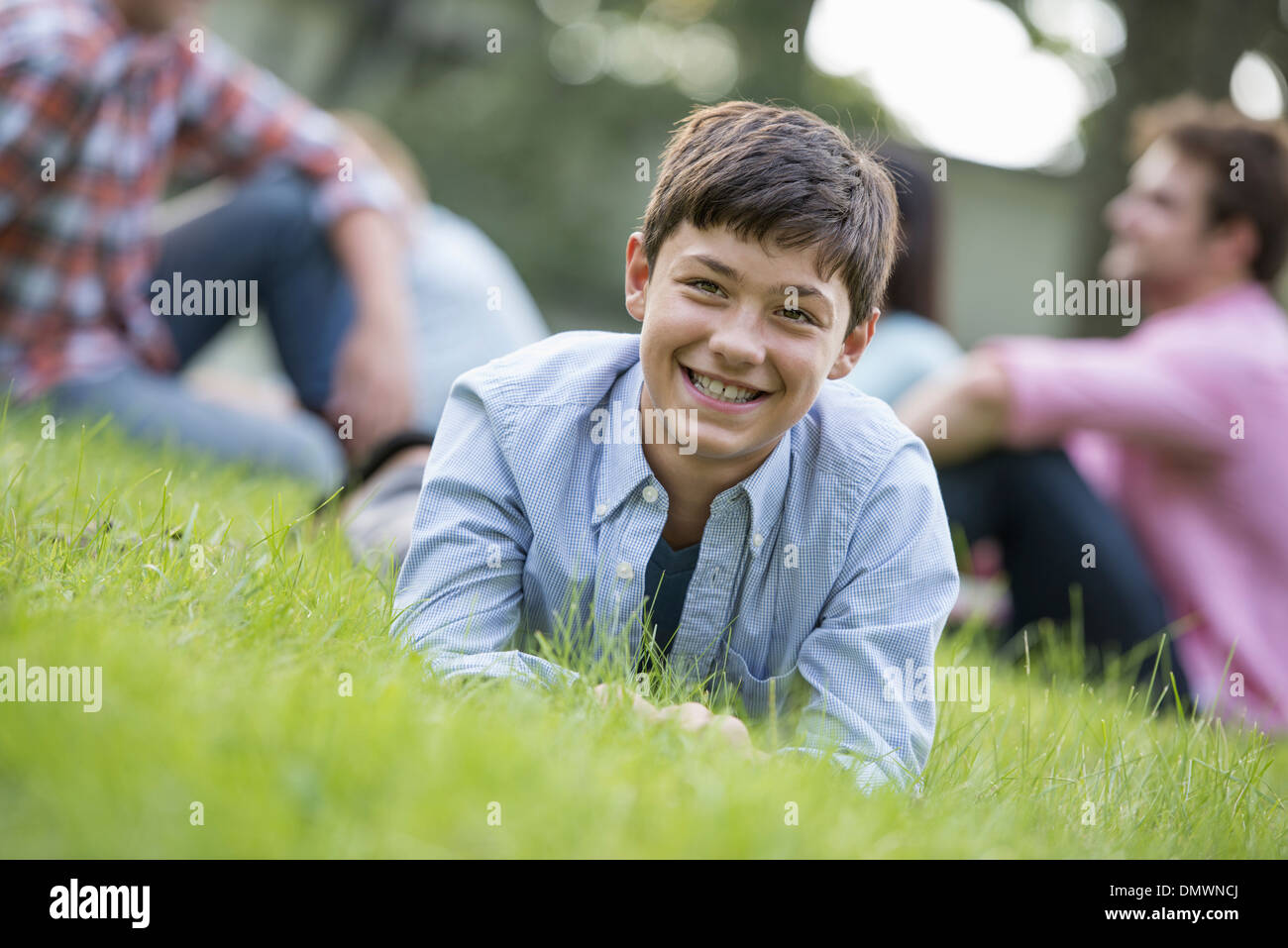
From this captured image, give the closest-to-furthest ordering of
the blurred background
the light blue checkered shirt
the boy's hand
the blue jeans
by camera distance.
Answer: the boy's hand
the light blue checkered shirt
the blue jeans
the blurred background

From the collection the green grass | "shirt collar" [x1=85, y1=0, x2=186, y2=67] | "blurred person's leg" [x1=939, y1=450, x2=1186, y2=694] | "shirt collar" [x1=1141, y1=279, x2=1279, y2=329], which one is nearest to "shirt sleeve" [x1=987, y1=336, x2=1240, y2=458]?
"blurred person's leg" [x1=939, y1=450, x2=1186, y2=694]

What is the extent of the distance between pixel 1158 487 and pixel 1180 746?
1.75m

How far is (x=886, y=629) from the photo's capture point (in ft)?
6.10

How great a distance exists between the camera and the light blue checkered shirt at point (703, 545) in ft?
6.16

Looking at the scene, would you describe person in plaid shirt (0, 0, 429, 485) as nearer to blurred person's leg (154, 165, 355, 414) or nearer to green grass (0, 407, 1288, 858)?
blurred person's leg (154, 165, 355, 414)

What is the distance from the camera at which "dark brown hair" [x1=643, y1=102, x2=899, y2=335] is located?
73.2 inches

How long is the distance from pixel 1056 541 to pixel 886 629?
176 cm

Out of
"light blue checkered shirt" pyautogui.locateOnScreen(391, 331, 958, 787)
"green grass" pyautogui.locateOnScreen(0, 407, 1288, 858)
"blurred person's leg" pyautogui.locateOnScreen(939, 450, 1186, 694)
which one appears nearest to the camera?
"green grass" pyautogui.locateOnScreen(0, 407, 1288, 858)

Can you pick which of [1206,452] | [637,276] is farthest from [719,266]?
[1206,452]

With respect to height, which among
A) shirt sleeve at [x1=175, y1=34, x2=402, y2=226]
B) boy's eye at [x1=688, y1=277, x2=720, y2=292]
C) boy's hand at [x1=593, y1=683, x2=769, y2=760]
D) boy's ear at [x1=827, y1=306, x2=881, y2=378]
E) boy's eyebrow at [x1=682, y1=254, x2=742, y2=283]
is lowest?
boy's hand at [x1=593, y1=683, x2=769, y2=760]

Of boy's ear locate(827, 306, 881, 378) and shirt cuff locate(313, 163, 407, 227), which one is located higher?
shirt cuff locate(313, 163, 407, 227)

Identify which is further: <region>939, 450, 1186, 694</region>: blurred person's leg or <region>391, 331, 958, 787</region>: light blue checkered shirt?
<region>939, 450, 1186, 694</region>: blurred person's leg

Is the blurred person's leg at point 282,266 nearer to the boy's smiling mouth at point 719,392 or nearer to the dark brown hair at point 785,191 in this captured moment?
the dark brown hair at point 785,191
